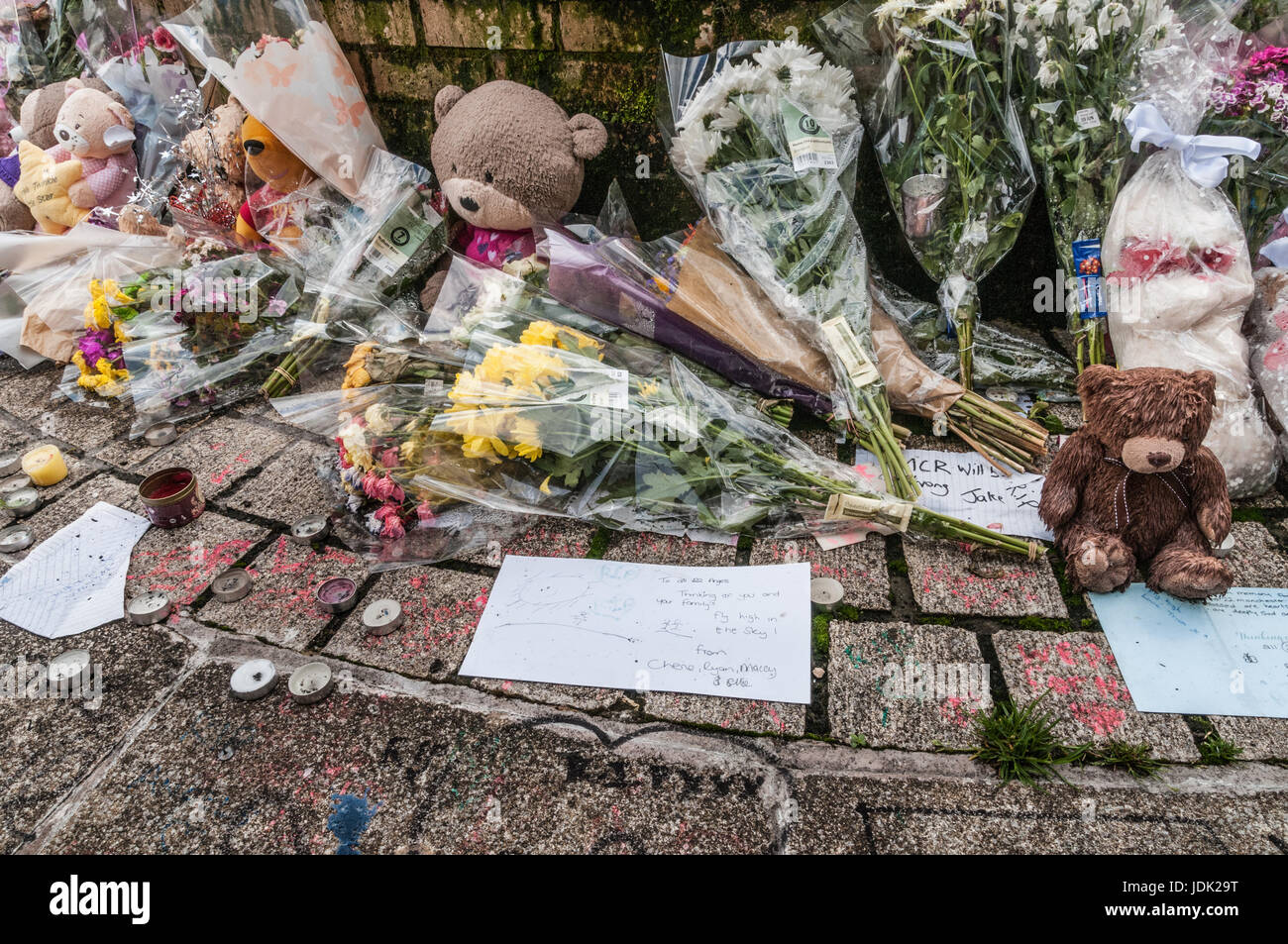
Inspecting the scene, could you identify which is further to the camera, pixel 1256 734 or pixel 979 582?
pixel 979 582

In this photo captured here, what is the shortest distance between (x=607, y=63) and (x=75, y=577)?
7.98 ft

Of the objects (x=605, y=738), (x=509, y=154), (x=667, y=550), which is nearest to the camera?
(x=605, y=738)

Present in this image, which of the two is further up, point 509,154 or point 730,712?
point 509,154

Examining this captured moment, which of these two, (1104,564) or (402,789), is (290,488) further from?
(1104,564)

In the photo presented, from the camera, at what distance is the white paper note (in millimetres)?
2080

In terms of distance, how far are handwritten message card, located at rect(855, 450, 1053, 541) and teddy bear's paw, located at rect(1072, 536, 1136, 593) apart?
7.9 inches

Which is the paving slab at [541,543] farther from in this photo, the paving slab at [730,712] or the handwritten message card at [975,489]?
the handwritten message card at [975,489]

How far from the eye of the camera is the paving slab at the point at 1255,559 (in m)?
1.95

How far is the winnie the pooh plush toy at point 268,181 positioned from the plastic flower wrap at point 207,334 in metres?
0.15

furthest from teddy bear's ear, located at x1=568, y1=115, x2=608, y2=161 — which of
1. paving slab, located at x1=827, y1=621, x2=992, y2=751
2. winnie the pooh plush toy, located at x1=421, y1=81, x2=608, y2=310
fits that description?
paving slab, located at x1=827, y1=621, x2=992, y2=751

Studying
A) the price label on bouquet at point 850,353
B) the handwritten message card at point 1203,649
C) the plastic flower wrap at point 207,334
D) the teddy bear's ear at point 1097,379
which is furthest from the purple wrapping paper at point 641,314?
the plastic flower wrap at point 207,334

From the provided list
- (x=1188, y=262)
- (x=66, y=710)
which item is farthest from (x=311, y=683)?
(x=1188, y=262)

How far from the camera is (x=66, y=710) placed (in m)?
1.84

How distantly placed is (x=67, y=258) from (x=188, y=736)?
8.42 feet
